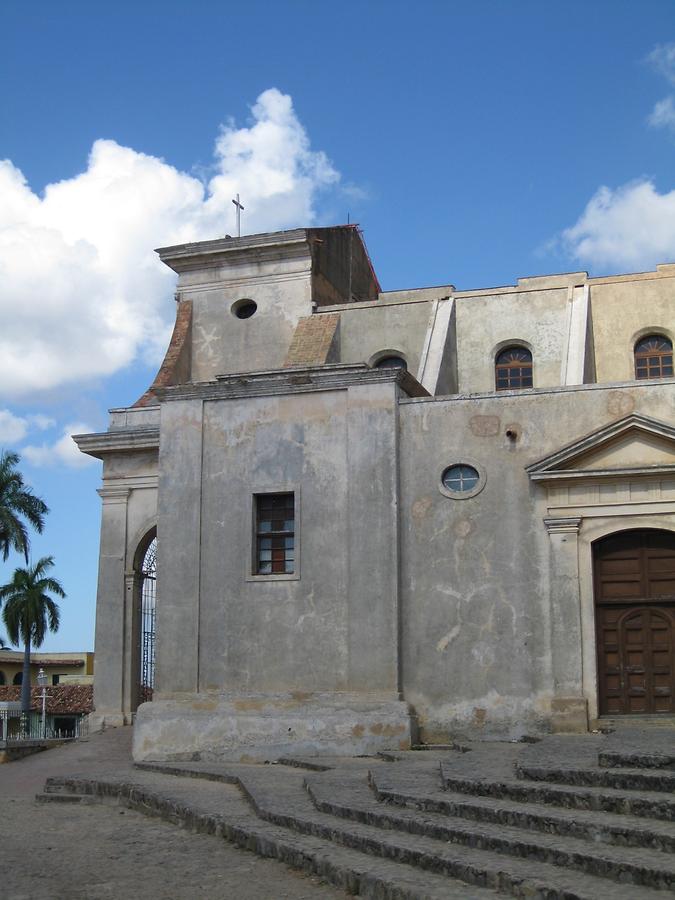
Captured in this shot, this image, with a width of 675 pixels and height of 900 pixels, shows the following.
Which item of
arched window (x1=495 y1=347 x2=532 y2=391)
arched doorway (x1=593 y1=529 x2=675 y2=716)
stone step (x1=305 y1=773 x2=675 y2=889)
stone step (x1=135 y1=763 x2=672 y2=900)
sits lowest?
stone step (x1=135 y1=763 x2=672 y2=900)

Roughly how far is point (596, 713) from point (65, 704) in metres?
35.6

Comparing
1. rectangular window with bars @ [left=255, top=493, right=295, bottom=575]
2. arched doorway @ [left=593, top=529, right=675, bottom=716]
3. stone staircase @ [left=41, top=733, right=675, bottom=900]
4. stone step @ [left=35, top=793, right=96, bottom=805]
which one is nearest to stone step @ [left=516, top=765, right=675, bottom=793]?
stone staircase @ [left=41, top=733, right=675, bottom=900]

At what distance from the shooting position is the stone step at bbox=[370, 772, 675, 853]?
25.6 feet

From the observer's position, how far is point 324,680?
17062mm

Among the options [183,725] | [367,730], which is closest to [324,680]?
[367,730]

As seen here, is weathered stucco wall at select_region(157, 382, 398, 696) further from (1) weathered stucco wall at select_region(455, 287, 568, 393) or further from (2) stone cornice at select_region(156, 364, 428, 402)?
(1) weathered stucco wall at select_region(455, 287, 568, 393)

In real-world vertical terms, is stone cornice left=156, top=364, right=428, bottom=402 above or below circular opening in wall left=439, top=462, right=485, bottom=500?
above

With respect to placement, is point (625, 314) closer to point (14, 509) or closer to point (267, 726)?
point (267, 726)

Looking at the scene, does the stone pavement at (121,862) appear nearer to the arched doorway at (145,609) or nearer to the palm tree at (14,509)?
the arched doorway at (145,609)

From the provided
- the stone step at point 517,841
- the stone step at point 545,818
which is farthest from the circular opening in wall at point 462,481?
the stone step at point 545,818

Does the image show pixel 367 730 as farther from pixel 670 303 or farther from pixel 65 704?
pixel 65 704

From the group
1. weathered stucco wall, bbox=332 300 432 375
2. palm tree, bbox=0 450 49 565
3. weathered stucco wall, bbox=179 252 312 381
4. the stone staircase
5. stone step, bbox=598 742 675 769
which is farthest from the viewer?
palm tree, bbox=0 450 49 565

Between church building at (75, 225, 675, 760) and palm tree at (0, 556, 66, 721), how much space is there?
1439 inches

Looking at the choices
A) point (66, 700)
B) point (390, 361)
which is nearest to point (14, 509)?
point (66, 700)
